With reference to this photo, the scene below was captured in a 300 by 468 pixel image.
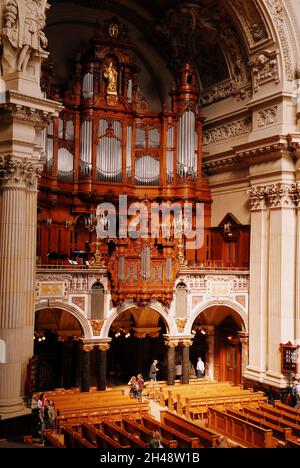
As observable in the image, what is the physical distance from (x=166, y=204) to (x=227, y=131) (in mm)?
4497

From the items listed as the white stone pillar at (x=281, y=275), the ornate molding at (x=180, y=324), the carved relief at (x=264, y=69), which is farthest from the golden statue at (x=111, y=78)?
the ornate molding at (x=180, y=324)

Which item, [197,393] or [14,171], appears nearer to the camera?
[14,171]

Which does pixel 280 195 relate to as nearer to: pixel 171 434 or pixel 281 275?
pixel 281 275

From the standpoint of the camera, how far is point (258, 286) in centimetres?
2553

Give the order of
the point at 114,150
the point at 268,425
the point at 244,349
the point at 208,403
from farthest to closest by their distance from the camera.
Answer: the point at 114,150 → the point at 244,349 → the point at 208,403 → the point at 268,425

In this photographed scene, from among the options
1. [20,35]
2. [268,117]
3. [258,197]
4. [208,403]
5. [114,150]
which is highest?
[20,35]

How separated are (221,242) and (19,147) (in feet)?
41.3

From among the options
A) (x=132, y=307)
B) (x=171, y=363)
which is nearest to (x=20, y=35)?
(x=132, y=307)

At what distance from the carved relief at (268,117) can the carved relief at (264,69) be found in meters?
1.11

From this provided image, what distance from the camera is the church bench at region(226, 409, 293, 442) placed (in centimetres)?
1834

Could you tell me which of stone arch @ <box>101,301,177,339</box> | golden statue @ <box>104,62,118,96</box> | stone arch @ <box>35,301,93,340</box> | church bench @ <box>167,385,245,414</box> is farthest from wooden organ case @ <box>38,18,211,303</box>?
church bench @ <box>167,385,245,414</box>

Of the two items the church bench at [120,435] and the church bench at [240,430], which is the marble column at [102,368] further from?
the church bench at [240,430]

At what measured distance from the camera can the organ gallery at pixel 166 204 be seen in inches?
917
